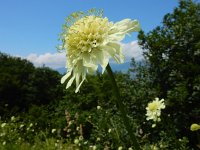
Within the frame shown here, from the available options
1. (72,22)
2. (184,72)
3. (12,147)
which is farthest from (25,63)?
(72,22)

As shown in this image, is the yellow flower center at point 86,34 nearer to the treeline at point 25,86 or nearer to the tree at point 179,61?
the tree at point 179,61

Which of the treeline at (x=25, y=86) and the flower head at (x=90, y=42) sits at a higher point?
the treeline at (x=25, y=86)

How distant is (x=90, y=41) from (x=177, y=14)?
8.29m

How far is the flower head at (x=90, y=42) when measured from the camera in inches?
72.4

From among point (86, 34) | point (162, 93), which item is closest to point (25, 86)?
point (162, 93)

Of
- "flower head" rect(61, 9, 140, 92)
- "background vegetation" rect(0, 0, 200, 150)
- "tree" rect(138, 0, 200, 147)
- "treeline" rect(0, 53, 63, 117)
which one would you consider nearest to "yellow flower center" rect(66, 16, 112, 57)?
"flower head" rect(61, 9, 140, 92)

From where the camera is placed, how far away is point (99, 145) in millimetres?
9328

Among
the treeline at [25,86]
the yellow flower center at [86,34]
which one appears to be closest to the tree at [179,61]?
the yellow flower center at [86,34]

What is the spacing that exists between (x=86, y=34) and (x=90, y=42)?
10cm

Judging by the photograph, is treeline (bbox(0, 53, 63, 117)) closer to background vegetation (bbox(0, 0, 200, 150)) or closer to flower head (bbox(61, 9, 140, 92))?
background vegetation (bbox(0, 0, 200, 150))

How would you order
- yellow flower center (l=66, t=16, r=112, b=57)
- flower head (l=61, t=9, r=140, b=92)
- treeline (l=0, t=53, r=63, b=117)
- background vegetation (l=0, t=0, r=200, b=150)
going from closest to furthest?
flower head (l=61, t=9, r=140, b=92), yellow flower center (l=66, t=16, r=112, b=57), background vegetation (l=0, t=0, r=200, b=150), treeline (l=0, t=53, r=63, b=117)

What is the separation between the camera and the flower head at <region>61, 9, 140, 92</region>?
6.03 ft

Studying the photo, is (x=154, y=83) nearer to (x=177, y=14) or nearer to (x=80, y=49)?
(x=177, y=14)

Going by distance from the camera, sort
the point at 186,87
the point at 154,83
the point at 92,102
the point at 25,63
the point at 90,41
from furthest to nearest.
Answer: the point at 25,63 < the point at 92,102 < the point at 154,83 < the point at 186,87 < the point at 90,41
